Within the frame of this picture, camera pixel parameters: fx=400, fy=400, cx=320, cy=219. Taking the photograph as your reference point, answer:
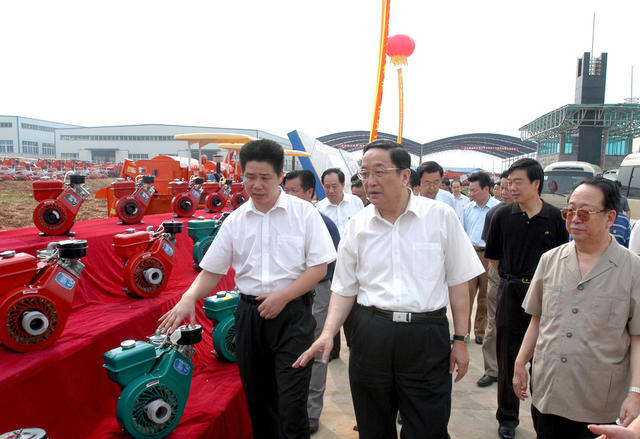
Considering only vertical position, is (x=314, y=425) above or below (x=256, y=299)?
below

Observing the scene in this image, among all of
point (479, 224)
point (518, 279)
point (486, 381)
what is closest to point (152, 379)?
point (518, 279)

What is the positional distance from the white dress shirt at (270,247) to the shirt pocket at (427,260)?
0.58m

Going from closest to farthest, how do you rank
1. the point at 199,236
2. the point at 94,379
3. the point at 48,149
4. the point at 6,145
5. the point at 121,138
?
the point at 94,379 < the point at 199,236 < the point at 6,145 < the point at 121,138 < the point at 48,149

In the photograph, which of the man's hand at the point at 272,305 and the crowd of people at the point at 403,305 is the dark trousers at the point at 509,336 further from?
the man's hand at the point at 272,305

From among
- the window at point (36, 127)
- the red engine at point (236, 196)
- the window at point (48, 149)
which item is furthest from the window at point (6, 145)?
the red engine at point (236, 196)

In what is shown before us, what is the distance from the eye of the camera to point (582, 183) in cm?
182

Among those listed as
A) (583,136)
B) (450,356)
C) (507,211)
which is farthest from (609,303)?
(583,136)

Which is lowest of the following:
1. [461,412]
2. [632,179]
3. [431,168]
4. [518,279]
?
[461,412]

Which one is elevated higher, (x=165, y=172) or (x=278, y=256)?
(x=165, y=172)

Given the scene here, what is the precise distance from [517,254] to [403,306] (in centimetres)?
145

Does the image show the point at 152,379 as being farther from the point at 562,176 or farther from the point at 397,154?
the point at 562,176

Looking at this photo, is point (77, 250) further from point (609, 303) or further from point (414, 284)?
point (609, 303)

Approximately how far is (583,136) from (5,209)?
2513 cm

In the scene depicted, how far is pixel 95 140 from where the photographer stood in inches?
2136
